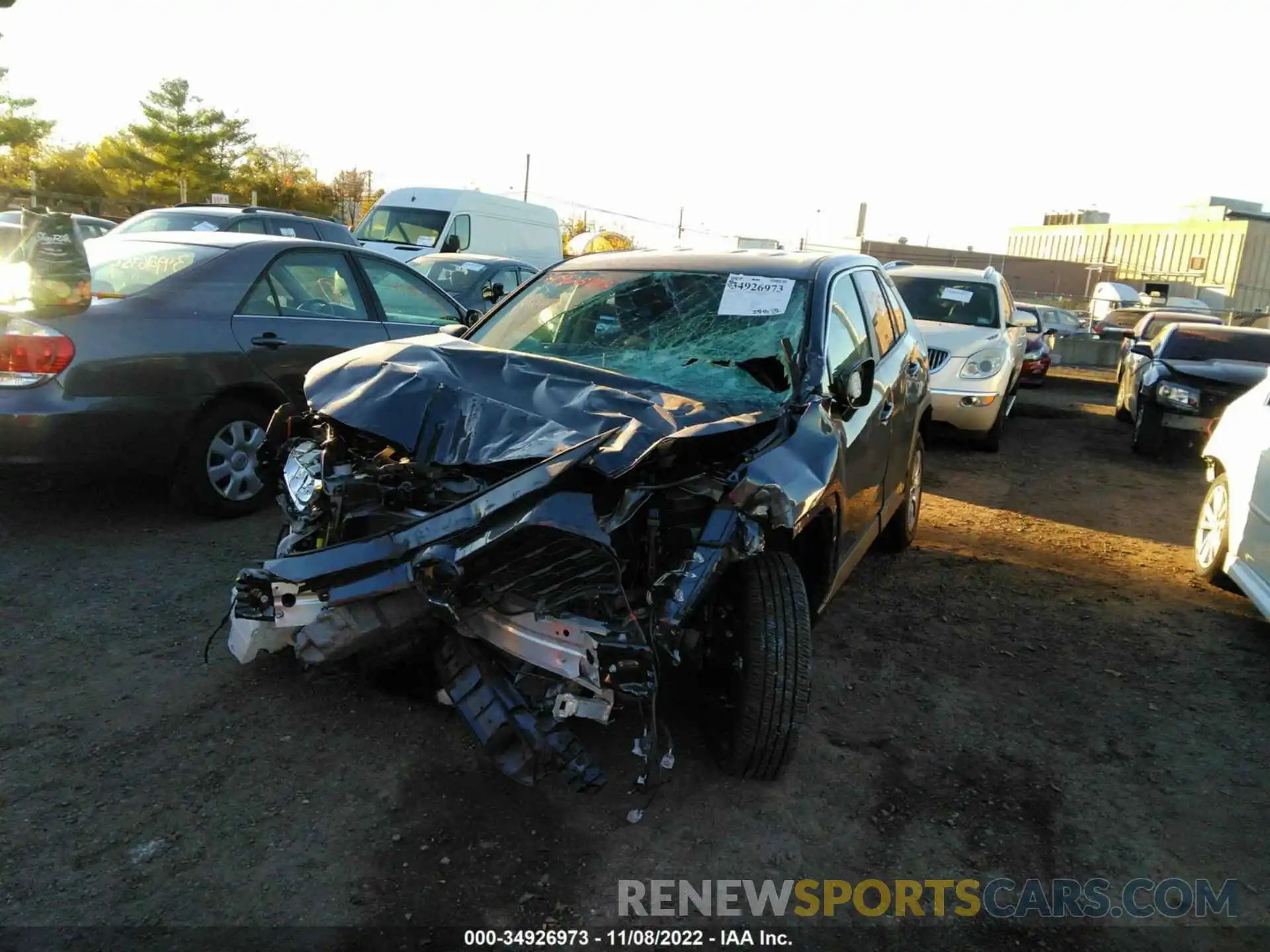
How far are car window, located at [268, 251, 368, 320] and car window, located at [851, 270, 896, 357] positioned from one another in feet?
11.1

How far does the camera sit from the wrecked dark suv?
264cm

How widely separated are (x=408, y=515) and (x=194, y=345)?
289 cm

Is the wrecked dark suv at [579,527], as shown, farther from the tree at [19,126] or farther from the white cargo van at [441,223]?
the tree at [19,126]

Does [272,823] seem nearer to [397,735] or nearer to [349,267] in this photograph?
[397,735]

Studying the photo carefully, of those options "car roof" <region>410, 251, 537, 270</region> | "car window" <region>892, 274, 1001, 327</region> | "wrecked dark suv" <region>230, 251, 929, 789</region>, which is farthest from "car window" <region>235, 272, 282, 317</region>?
"car window" <region>892, 274, 1001, 327</region>

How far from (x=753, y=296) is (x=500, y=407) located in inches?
59.4

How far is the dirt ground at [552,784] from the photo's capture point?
2.54m

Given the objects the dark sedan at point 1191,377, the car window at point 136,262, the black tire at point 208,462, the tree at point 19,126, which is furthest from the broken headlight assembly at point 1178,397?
the tree at point 19,126

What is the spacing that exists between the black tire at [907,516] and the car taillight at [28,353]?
15.2 ft

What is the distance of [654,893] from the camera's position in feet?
8.48

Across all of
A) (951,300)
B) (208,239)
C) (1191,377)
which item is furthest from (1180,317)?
(208,239)

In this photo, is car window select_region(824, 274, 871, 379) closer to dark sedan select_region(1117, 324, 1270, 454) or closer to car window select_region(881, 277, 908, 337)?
car window select_region(881, 277, 908, 337)

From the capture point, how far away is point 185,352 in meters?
4.94

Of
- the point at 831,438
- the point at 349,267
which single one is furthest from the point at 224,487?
the point at 831,438
